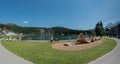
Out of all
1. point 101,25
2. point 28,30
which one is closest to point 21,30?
point 28,30

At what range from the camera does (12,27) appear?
428ft

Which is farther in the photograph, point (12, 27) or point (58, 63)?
point (12, 27)

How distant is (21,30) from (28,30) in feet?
26.0

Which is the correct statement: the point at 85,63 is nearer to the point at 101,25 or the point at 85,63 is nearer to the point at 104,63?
the point at 104,63

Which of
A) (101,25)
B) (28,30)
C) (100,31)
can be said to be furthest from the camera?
(28,30)

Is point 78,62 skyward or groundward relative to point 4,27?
groundward

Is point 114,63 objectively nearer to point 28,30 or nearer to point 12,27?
point 28,30

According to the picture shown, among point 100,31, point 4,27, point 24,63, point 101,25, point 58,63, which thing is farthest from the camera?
point 4,27

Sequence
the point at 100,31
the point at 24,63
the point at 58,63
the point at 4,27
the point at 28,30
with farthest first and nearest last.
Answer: the point at 4,27, the point at 28,30, the point at 100,31, the point at 58,63, the point at 24,63

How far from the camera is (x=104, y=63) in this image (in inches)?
484

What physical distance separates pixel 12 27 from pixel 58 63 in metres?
123

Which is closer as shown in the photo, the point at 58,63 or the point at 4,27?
the point at 58,63

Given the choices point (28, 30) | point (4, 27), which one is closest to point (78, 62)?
point (28, 30)

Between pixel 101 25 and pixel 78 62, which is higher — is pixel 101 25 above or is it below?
above
